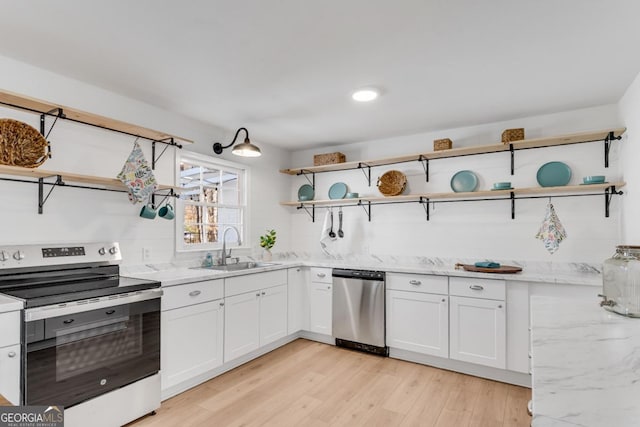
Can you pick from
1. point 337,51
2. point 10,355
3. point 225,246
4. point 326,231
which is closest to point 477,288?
point 326,231

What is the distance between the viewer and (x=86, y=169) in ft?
8.80

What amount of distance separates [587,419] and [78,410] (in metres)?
2.45

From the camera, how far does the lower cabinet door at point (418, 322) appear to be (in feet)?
10.7

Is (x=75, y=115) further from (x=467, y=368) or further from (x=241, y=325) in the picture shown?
(x=467, y=368)

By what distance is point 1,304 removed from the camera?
1.79m

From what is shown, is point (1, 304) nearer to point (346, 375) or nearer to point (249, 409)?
point (249, 409)

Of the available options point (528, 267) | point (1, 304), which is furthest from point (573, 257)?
point (1, 304)

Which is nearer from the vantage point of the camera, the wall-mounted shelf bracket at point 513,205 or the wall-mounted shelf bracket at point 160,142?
the wall-mounted shelf bracket at point 160,142

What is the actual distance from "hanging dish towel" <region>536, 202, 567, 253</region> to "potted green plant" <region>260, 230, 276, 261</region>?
2760mm

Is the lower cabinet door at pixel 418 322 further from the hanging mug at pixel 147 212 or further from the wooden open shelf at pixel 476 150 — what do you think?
the hanging mug at pixel 147 212

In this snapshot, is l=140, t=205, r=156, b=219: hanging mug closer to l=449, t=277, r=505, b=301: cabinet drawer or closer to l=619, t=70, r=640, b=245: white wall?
l=449, t=277, r=505, b=301: cabinet drawer

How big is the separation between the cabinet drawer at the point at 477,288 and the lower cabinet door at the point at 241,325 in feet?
6.08

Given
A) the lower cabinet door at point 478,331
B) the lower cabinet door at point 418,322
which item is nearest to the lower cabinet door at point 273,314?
the lower cabinet door at point 418,322

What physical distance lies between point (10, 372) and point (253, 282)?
1878 mm
